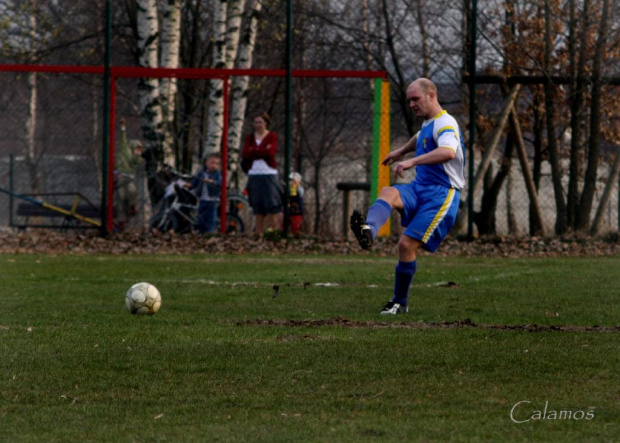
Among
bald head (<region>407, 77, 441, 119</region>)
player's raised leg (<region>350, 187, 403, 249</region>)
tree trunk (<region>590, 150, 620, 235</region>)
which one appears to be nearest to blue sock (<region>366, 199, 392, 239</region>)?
player's raised leg (<region>350, 187, 403, 249</region>)

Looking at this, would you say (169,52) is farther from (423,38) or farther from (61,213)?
(423,38)

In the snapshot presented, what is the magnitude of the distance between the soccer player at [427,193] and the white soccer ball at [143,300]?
1.68 m

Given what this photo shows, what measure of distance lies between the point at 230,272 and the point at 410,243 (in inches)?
167

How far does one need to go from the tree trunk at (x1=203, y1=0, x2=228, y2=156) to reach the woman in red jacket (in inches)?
104

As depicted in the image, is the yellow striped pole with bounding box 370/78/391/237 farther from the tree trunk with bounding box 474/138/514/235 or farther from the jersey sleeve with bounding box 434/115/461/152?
the jersey sleeve with bounding box 434/115/461/152

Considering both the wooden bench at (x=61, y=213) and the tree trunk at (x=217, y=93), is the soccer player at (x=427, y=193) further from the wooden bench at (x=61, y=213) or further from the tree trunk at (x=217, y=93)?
the wooden bench at (x=61, y=213)

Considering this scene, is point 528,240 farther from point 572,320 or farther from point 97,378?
point 97,378

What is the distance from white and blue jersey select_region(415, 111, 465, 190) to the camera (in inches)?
310

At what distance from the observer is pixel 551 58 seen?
17688 mm

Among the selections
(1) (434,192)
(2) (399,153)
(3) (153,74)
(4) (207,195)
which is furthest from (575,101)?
(1) (434,192)

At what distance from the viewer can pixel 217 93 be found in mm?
19312

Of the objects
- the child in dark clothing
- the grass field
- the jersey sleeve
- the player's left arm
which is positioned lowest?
the grass field

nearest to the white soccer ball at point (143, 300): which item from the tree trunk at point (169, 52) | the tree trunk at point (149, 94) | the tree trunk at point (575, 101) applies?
the tree trunk at point (575, 101)

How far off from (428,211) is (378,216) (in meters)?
0.57
